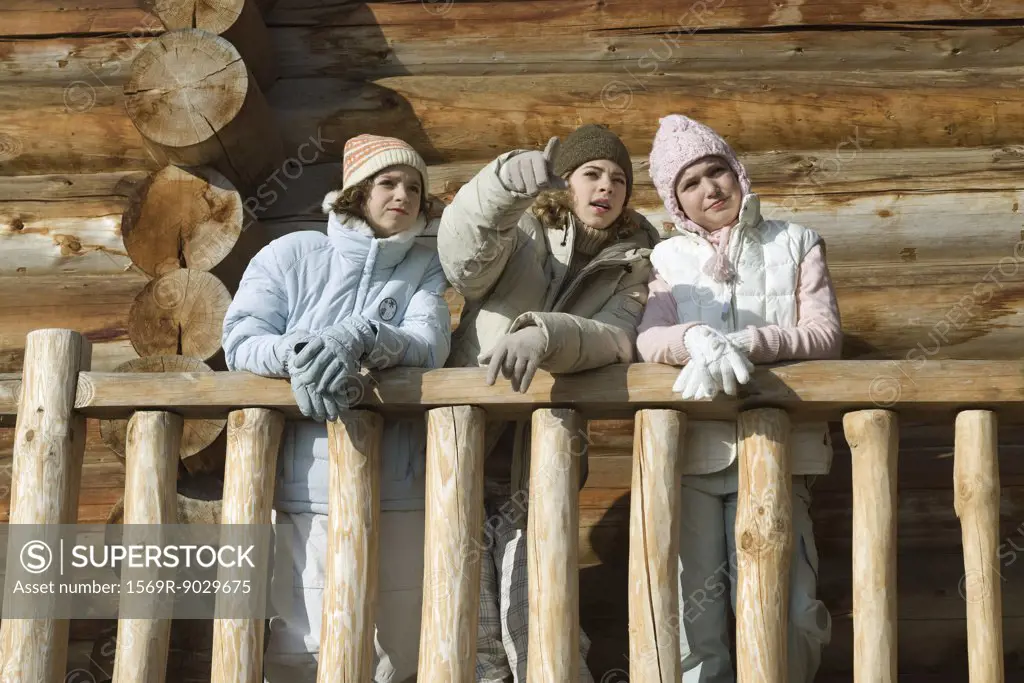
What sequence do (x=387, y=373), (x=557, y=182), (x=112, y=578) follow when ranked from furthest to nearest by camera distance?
(x=112, y=578) → (x=387, y=373) → (x=557, y=182)

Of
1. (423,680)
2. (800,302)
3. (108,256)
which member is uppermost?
(108,256)

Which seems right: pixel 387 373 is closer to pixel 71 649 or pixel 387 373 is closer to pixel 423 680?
pixel 423 680

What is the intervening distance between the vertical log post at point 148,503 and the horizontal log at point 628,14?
243cm

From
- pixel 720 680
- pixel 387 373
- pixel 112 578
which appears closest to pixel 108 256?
pixel 112 578

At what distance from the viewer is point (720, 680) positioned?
4.02 metres

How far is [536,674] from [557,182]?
4.35ft

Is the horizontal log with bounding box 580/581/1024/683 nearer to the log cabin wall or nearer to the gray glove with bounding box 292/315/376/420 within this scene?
the log cabin wall

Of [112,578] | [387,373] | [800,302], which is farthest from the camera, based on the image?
[112,578]

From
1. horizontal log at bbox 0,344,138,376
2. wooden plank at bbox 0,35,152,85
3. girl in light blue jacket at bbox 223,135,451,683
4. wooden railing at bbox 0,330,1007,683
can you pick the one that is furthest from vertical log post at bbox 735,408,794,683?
wooden plank at bbox 0,35,152,85

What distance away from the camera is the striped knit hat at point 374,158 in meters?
4.29

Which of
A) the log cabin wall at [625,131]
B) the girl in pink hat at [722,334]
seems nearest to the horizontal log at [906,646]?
the log cabin wall at [625,131]

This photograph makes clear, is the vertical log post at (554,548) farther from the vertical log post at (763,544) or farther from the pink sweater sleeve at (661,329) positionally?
the vertical log post at (763,544)

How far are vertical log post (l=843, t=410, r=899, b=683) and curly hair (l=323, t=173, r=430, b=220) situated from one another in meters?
1.63

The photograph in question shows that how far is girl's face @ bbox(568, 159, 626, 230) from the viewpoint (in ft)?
14.5
